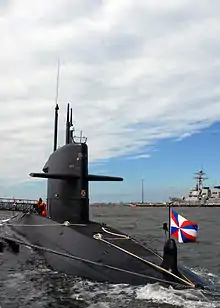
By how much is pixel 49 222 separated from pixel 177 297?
26.4 ft

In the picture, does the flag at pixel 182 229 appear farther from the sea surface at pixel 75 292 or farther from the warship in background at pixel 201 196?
the warship in background at pixel 201 196

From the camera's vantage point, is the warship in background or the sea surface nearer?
the sea surface

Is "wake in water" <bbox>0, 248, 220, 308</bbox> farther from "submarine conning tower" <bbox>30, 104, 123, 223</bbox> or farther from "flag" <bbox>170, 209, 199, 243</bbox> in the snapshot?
"submarine conning tower" <bbox>30, 104, 123, 223</bbox>

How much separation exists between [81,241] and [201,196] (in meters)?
136

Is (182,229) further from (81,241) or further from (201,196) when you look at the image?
(201,196)

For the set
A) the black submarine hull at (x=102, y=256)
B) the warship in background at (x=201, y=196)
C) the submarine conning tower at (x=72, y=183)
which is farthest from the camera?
the warship in background at (x=201, y=196)

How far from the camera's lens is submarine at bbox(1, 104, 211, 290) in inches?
406

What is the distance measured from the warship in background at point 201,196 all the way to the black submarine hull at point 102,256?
126905mm

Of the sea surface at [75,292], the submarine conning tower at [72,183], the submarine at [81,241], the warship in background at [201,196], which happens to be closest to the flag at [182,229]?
the submarine at [81,241]

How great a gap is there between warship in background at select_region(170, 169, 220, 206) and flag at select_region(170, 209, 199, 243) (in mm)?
128197

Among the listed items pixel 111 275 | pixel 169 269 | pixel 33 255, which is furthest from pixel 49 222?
pixel 169 269

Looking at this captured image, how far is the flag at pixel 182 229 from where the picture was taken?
11.7 metres

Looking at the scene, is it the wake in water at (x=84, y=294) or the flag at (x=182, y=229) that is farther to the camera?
the flag at (x=182, y=229)

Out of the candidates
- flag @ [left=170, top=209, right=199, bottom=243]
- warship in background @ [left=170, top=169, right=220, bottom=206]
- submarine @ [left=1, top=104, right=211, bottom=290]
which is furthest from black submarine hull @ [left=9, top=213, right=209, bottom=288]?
warship in background @ [left=170, top=169, right=220, bottom=206]
